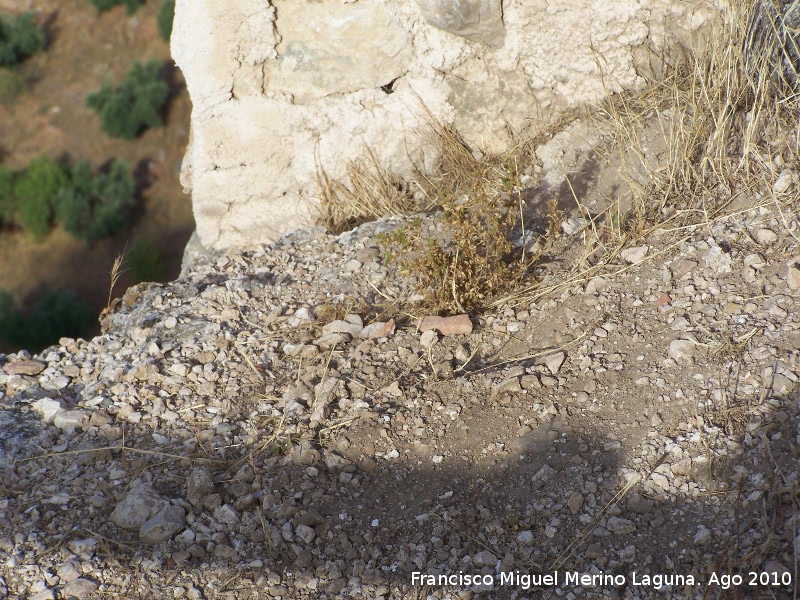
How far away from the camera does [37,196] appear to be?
10.3 metres

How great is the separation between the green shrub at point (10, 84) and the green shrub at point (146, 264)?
391 centimetres

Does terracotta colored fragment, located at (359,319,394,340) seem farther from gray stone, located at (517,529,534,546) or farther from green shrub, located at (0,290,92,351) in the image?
green shrub, located at (0,290,92,351)

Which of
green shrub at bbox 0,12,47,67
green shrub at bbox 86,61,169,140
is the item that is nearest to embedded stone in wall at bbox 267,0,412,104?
green shrub at bbox 86,61,169,140

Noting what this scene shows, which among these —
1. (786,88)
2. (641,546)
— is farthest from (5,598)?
(786,88)

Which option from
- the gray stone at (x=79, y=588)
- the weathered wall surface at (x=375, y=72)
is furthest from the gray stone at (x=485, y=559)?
the weathered wall surface at (x=375, y=72)

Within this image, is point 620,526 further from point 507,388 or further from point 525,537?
point 507,388

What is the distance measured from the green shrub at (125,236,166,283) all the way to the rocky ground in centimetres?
651

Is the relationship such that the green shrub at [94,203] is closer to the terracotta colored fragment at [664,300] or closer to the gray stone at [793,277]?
the terracotta colored fragment at [664,300]

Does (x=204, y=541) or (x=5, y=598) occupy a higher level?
(x=5, y=598)

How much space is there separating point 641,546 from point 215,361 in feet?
5.42

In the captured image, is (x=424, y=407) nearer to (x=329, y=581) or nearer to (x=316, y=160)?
(x=329, y=581)

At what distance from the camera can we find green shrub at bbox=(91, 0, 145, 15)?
499 inches

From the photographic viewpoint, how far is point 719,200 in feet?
9.52

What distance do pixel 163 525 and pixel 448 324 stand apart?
3.95ft
